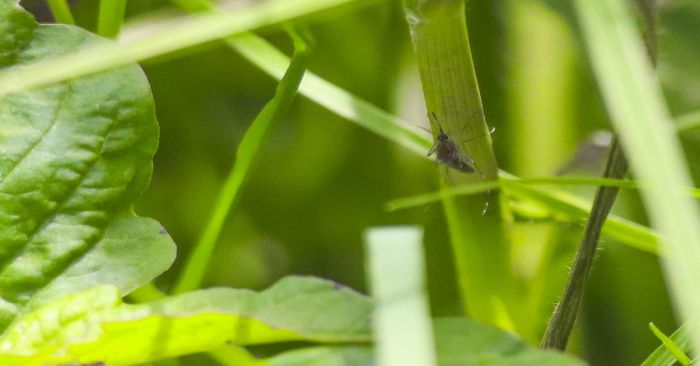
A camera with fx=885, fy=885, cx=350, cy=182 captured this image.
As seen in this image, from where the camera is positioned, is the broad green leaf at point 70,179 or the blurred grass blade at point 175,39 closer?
the blurred grass blade at point 175,39

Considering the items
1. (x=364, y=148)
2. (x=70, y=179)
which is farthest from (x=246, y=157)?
(x=364, y=148)

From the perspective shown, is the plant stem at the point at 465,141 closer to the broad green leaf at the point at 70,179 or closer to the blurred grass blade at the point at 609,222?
the blurred grass blade at the point at 609,222

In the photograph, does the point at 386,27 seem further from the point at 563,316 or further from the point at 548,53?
the point at 563,316

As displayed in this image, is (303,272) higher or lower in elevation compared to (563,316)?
lower

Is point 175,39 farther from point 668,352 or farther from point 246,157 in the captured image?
point 668,352

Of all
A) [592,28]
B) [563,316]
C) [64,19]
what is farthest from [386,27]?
[592,28]

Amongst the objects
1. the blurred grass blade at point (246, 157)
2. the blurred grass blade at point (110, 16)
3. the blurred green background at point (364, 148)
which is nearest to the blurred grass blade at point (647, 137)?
the blurred grass blade at point (246, 157)
